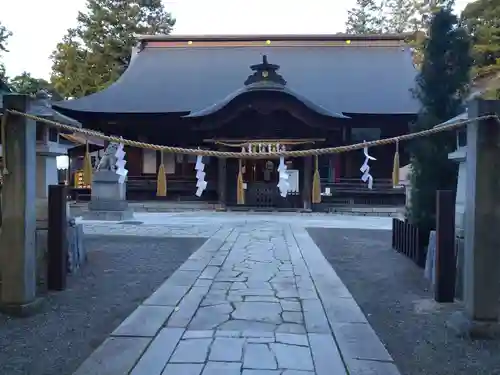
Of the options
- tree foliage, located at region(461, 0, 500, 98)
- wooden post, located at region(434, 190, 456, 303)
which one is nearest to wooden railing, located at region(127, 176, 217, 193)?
wooden post, located at region(434, 190, 456, 303)

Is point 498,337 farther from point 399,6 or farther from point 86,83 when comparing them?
point 399,6

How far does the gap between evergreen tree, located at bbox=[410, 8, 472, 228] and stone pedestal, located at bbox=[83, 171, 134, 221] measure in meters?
8.17

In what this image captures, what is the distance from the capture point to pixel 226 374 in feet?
10.0

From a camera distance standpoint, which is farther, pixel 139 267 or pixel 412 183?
pixel 412 183

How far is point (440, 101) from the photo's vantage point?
23.4 feet

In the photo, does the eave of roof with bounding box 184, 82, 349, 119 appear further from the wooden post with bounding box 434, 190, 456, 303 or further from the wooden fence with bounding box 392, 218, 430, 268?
the wooden post with bounding box 434, 190, 456, 303

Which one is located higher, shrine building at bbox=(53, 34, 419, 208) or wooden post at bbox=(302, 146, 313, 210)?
shrine building at bbox=(53, 34, 419, 208)

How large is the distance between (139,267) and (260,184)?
35.7ft

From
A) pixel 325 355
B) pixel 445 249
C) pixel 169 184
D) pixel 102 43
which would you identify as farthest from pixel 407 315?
pixel 102 43

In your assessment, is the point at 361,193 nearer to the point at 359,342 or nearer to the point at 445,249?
the point at 445,249

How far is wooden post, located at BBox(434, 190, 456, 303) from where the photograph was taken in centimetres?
495

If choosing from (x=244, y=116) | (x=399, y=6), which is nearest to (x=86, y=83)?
(x=244, y=116)

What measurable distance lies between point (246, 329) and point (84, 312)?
1.62m

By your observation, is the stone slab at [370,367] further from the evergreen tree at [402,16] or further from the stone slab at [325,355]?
the evergreen tree at [402,16]
